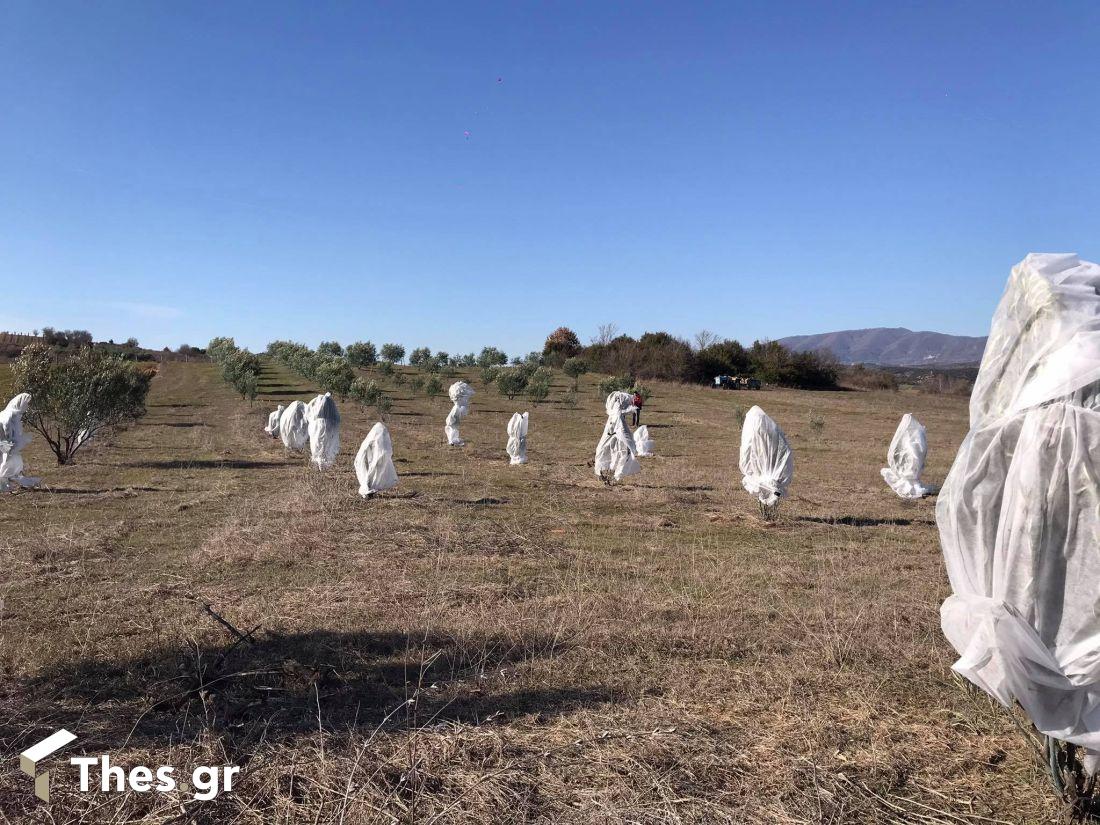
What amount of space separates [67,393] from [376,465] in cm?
991

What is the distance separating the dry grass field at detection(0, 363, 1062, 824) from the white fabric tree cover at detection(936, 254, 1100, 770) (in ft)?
2.48

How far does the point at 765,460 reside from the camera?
434 inches

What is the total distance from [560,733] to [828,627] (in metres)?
2.50

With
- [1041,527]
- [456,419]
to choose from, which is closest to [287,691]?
[1041,527]

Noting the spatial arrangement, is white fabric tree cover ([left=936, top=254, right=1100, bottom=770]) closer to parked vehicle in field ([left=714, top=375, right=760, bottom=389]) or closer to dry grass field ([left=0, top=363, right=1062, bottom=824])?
dry grass field ([left=0, top=363, right=1062, bottom=824])

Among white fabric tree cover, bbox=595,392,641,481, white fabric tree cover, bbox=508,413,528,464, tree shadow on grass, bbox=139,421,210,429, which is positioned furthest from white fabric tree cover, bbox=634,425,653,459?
tree shadow on grass, bbox=139,421,210,429

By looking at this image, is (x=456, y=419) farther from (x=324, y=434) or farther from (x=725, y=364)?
(x=725, y=364)

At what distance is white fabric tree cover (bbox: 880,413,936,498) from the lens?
529 inches

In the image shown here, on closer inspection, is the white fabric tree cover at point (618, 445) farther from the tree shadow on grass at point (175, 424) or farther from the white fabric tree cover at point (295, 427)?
the tree shadow on grass at point (175, 424)

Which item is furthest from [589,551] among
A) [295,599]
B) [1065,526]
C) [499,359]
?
[499,359]

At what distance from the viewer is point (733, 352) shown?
57.4m

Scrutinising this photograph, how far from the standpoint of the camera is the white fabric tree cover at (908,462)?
1345cm

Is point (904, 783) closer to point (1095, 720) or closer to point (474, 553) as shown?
point (1095, 720)

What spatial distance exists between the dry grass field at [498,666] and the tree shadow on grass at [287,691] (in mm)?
21
